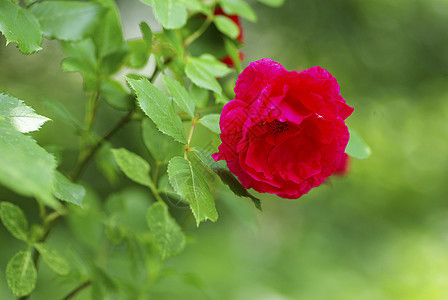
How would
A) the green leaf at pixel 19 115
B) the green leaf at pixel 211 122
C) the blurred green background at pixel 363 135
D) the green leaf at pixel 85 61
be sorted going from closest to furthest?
the green leaf at pixel 19 115 < the green leaf at pixel 211 122 < the green leaf at pixel 85 61 < the blurred green background at pixel 363 135

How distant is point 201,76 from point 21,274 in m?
0.32

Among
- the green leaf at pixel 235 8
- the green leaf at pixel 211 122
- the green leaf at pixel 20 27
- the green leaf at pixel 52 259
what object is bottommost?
the green leaf at pixel 52 259

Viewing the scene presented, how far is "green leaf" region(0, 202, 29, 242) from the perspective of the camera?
55 centimetres

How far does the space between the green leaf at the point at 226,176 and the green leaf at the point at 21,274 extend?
0.26 m

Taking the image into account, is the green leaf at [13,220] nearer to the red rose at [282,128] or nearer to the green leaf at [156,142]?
the green leaf at [156,142]

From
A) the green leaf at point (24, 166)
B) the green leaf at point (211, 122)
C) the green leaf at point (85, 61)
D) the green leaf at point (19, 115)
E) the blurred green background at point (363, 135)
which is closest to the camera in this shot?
the green leaf at point (24, 166)

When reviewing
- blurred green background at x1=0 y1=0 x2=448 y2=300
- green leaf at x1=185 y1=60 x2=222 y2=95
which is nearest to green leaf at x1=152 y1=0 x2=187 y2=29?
green leaf at x1=185 y1=60 x2=222 y2=95

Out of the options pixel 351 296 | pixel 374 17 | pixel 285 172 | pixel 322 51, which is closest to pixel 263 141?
pixel 285 172

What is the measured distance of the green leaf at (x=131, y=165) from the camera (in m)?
0.57

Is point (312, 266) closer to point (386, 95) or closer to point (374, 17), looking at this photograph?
point (386, 95)

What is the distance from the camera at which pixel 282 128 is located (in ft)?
1.47

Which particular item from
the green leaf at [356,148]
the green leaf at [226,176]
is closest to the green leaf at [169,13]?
the green leaf at [226,176]

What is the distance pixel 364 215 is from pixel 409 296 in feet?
2.61

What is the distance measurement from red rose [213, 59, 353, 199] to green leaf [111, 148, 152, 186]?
17 centimetres
